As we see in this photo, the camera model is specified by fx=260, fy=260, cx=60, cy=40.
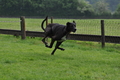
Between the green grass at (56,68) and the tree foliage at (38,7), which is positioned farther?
the tree foliage at (38,7)

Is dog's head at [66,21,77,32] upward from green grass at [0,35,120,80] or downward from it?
upward

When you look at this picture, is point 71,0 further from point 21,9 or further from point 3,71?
point 3,71

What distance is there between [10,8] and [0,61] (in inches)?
2907

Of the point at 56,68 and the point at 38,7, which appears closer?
the point at 56,68

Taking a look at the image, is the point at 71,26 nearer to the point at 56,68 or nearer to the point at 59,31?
the point at 59,31

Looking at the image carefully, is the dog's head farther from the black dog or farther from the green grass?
the green grass

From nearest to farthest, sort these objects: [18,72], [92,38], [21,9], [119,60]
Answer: [18,72] < [119,60] < [92,38] < [21,9]

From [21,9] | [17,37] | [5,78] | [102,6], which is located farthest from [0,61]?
[102,6]

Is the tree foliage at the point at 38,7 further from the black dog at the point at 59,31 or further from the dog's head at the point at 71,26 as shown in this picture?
the dog's head at the point at 71,26

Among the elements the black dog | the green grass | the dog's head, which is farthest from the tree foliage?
the green grass

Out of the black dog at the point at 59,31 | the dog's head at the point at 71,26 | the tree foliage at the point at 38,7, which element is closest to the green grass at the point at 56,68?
the black dog at the point at 59,31

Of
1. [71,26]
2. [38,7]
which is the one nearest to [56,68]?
[71,26]

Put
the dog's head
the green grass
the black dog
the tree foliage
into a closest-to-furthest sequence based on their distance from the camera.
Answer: the green grass, the dog's head, the black dog, the tree foliage

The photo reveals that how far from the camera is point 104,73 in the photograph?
6863 millimetres
